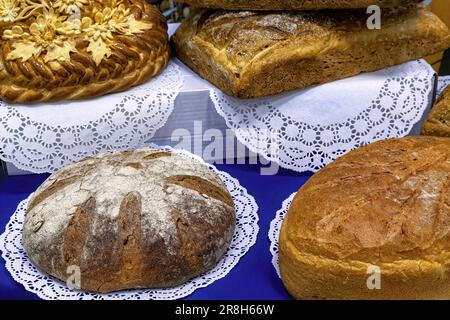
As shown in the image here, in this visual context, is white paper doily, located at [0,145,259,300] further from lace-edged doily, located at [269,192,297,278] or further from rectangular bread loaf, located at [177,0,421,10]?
rectangular bread loaf, located at [177,0,421,10]

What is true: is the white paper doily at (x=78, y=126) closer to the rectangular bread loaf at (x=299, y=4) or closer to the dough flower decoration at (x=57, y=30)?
the dough flower decoration at (x=57, y=30)

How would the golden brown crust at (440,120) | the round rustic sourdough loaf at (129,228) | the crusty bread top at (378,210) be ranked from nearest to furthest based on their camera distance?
the crusty bread top at (378,210), the round rustic sourdough loaf at (129,228), the golden brown crust at (440,120)

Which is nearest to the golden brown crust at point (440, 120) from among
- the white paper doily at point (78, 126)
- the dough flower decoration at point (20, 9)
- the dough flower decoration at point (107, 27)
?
the white paper doily at point (78, 126)

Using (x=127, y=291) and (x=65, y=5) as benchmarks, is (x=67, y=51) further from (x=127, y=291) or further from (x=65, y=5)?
(x=127, y=291)

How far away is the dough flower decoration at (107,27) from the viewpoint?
4.89 ft

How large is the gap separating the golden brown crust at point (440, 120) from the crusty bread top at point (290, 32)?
23 centimetres

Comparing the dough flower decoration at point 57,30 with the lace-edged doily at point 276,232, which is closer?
the lace-edged doily at point 276,232

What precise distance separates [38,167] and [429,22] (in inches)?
44.2

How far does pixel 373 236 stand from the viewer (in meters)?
1.04

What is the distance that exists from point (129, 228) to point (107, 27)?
61 centimetres

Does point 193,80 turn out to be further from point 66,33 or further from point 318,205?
point 318,205
